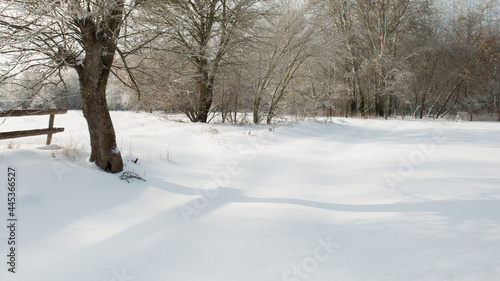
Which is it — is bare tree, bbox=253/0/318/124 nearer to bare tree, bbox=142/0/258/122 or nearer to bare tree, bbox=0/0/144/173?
bare tree, bbox=142/0/258/122

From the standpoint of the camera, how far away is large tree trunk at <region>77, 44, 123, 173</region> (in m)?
4.91

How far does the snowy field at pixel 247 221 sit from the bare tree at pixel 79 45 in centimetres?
69

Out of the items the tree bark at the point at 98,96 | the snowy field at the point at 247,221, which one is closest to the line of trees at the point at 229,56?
the tree bark at the point at 98,96

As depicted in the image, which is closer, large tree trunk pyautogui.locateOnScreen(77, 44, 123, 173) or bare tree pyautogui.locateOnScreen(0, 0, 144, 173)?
bare tree pyautogui.locateOnScreen(0, 0, 144, 173)

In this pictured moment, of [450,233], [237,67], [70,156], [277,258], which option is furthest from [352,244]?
[237,67]

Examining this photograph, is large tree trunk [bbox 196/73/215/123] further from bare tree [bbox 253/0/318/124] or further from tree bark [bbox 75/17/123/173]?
tree bark [bbox 75/17/123/173]

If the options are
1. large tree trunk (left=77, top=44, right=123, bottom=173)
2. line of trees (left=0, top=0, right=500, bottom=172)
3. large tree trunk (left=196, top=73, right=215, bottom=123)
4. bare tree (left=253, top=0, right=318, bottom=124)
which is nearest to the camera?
line of trees (left=0, top=0, right=500, bottom=172)

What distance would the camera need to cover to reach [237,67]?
1259cm

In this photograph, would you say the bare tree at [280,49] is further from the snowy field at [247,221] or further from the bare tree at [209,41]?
the snowy field at [247,221]

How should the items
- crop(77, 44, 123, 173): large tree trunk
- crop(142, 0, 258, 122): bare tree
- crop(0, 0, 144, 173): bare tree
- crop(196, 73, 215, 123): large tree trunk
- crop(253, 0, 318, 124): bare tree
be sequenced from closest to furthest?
crop(0, 0, 144, 173): bare tree
crop(77, 44, 123, 173): large tree trunk
crop(142, 0, 258, 122): bare tree
crop(196, 73, 215, 123): large tree trunk
crop(253, 0, 318, 124): bare tree

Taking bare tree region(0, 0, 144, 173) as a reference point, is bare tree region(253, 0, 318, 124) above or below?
above

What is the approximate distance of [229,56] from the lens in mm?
12594

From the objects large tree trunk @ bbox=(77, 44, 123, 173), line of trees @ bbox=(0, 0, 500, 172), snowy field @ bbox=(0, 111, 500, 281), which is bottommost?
snowy field @ bbox=(0, 111, 500, 281)

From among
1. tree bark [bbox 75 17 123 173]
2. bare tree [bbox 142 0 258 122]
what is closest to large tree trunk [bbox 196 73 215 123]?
bare tree [bbox 142 0 258 122]
